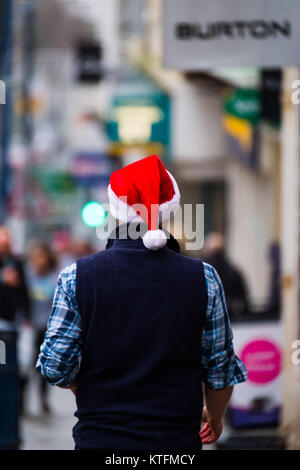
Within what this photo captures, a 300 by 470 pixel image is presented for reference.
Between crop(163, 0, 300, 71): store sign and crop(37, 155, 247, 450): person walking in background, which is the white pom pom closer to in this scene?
crop(37, 155, 247, 450): person walking in background

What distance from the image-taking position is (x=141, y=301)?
10.9ft

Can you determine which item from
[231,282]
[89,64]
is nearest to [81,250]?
[231,282]

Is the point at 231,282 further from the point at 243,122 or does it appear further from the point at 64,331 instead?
the point at 64,331

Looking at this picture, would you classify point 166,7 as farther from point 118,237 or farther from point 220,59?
point 118,237

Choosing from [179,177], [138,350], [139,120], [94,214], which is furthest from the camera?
[179,177]

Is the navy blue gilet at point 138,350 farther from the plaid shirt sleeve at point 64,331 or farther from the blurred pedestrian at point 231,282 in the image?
the blurred pedestrian at point 231,282

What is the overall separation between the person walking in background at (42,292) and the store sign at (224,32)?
5.64 metres

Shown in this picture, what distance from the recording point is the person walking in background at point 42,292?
35.1 ft

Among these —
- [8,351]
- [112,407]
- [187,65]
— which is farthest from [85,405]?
[8,351]

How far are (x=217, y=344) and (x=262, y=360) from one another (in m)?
5.56

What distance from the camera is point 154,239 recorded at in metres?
3.30

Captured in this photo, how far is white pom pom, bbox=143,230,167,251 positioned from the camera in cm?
330
